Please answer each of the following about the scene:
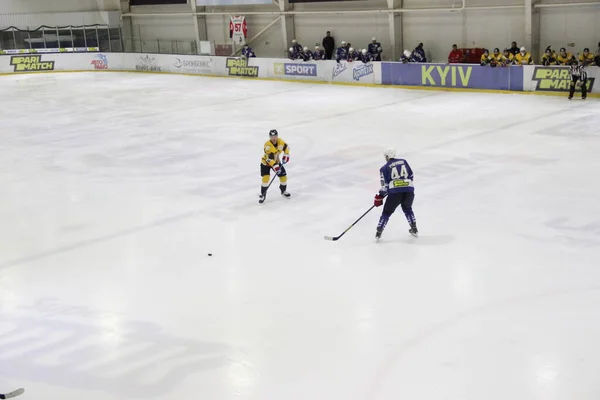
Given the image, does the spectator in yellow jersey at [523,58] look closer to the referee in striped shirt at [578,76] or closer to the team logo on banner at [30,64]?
the referee in striped shirt at [578,76]

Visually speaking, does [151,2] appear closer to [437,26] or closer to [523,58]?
[437,26]

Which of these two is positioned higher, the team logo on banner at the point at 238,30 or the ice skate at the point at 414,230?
the team logo on banner at the point at 238,30

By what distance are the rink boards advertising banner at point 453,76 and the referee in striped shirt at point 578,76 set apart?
2328 millimetres

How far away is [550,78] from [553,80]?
0.40 feet

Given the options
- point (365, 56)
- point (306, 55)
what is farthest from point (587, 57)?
point (306, 55)

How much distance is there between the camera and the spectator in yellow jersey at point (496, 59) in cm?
2381

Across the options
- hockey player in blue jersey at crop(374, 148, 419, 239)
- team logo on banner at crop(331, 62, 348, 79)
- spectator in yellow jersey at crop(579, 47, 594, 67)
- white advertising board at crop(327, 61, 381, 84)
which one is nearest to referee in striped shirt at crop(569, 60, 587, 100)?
spectator in yellow jersey at crop(579, 47, 594, 67)

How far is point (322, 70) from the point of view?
97.0ft

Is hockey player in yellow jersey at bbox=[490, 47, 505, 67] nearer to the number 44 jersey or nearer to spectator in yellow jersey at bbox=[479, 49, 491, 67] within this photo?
spectator in yellow jersey at bbox=[479, 49, 491, 67]

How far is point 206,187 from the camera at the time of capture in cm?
1362

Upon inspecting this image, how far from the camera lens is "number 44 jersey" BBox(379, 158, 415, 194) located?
973 centimetres

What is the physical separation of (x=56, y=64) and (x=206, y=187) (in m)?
28.5

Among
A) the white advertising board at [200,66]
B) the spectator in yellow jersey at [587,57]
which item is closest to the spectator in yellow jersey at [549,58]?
the spectator in yellow jersey at [587,57]

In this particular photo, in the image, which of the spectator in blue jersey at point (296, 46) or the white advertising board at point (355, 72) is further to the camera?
the spectator in blue jersey at point (296, 46)
